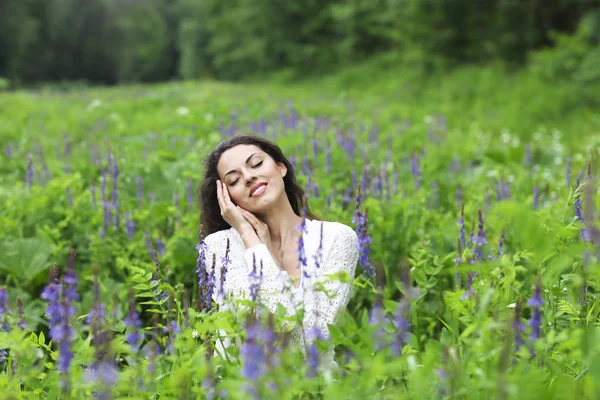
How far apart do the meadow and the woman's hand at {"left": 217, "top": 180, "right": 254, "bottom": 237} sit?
353 millimetres

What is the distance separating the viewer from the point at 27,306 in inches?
124

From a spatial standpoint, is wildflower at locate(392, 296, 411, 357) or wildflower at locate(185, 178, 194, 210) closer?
wildflower at locate(392, 296, 411, 357)

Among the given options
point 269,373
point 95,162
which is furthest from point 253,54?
point 269,373

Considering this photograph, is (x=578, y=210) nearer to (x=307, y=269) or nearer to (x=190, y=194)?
(x=307, y=269)

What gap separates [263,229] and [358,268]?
82cm

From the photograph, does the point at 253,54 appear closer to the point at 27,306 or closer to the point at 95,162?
the point at 95,162

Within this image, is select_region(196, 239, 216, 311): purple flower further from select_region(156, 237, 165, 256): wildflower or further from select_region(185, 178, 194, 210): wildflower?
select_region(185, 178, 194, 210): wildflower

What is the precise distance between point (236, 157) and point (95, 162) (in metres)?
3.02

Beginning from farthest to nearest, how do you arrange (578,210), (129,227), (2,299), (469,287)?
(129,227) < (578,210) < (469,287) < (2,299)

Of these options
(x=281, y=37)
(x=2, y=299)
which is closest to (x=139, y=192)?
(x=2, y=299)

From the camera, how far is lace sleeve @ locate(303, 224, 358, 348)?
2.11 meters


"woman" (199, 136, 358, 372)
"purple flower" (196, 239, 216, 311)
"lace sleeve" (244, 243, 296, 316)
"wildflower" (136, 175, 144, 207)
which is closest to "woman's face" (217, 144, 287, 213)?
"woman" (199, 136, 358, 372)

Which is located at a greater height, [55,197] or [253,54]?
[253,54]

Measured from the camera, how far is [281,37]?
91.9 ft
